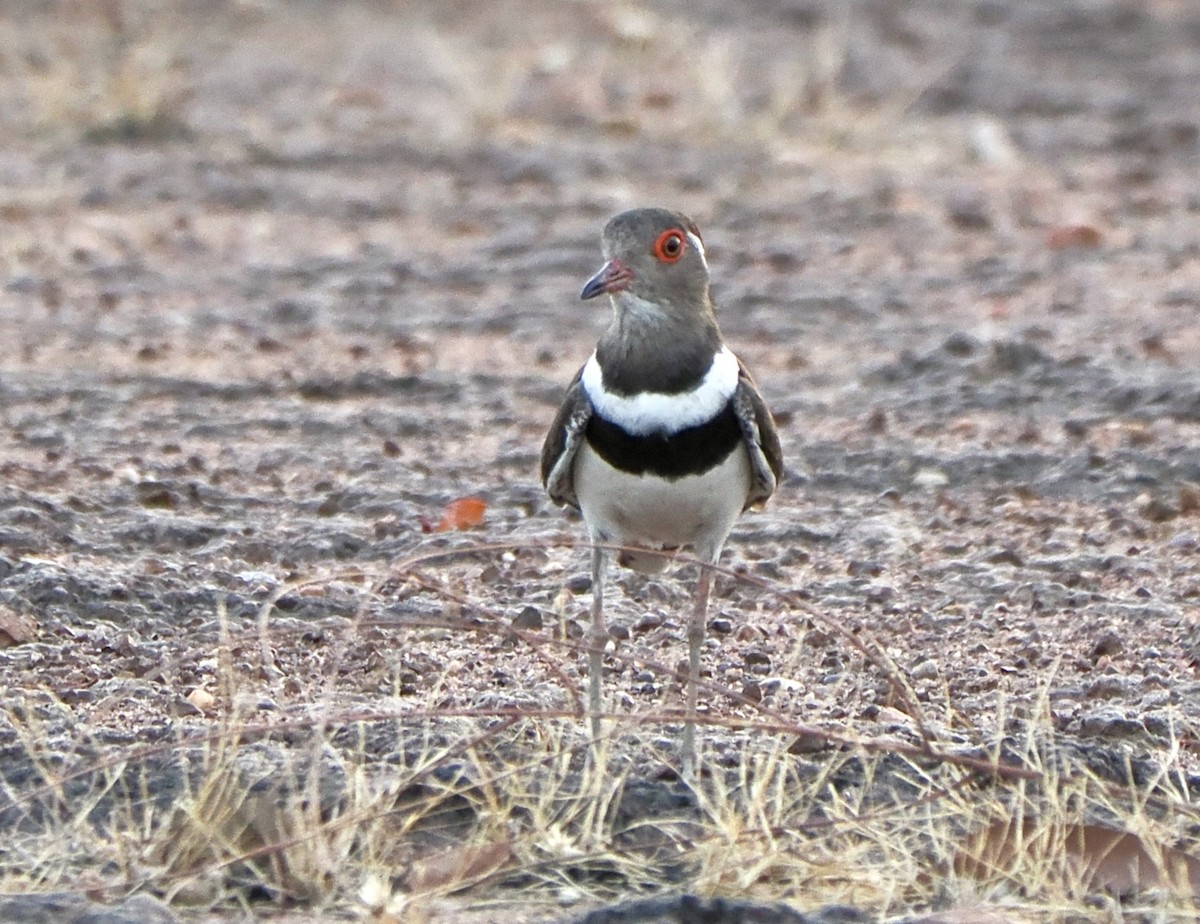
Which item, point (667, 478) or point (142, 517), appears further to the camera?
point (142, 517)

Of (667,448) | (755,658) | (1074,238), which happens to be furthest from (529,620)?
(1074,238)

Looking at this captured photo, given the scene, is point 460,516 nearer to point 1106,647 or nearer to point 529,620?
point 529,620

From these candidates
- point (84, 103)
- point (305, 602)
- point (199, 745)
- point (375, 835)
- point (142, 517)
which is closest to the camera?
point (375, 835)

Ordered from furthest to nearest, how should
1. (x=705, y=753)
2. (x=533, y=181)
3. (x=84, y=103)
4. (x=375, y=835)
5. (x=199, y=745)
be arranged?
(x=84, y=103) < (x=533, y=181) < (x=705, y=753) < (x=199, y=745) < (x=375, y=835)

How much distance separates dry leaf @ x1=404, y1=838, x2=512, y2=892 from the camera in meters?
4.27

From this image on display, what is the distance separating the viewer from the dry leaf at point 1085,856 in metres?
4.29

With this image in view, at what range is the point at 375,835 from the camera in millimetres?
4324

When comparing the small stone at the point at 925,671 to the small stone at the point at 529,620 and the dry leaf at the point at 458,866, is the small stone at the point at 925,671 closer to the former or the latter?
the small stone at the point at 529,620

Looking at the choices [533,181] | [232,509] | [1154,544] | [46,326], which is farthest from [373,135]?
[1154,544]

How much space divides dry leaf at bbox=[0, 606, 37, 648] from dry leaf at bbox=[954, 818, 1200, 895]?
2457mm

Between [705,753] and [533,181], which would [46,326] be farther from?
[705,753]

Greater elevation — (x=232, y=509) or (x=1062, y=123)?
(x=1062, y=123)

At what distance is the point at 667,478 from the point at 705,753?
64 centimetres

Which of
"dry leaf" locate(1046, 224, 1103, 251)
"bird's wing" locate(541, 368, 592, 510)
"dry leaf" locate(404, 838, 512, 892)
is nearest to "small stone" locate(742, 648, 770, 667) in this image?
"bird's wing" locate(541, 368, 592, 510)
